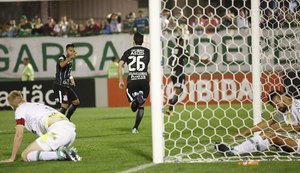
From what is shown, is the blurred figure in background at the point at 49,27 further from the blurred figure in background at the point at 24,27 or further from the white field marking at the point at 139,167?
the white field marking at the point at 139,167

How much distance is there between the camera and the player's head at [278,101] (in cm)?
890

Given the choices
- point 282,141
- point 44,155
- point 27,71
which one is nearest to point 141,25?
point 27,71

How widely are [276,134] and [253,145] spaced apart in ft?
1.06

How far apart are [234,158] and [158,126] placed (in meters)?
1.11

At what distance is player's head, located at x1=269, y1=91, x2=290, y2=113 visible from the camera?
8.90m

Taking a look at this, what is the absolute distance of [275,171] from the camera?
772 cm

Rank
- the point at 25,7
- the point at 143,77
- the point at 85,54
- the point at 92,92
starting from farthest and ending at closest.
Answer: the point at 25,7, the point at 85,54, the point at 92,92, the point at 143,77

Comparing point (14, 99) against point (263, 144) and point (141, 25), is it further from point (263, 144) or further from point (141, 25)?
point (141, 25)

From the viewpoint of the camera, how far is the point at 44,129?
9062mm

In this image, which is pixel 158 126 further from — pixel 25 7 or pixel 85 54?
pixel 25 7

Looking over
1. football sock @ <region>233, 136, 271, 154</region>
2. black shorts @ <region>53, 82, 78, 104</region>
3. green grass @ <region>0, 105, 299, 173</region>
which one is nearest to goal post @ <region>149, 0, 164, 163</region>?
green grass @ <region>0, 105, 299, 173</region>

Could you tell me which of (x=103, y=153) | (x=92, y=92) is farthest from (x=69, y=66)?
(x=92, y=92)

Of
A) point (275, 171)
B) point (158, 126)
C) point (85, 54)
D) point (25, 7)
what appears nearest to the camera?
point (275, 171)

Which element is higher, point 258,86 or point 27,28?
point 27,28
